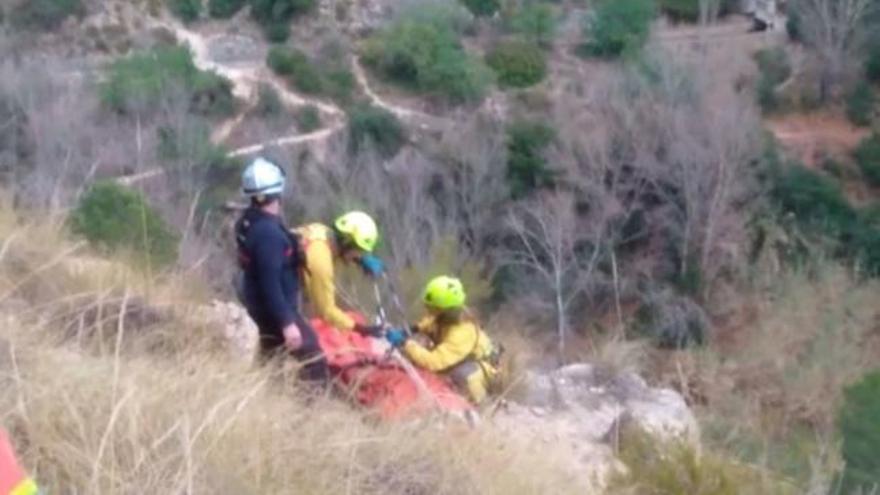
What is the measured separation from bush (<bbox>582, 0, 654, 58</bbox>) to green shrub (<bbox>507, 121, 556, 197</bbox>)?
4.73 metres

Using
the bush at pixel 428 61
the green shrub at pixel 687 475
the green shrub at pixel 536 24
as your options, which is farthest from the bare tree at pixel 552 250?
the green shrub at pixel 687 475

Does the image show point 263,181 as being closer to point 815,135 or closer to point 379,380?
point 379,380

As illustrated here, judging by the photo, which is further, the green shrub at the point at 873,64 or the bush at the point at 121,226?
the green shrub at the point at 873,64

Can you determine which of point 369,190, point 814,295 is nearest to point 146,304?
point 814,295

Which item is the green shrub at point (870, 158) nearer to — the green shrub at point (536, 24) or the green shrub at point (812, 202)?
the green shrub at point (812, 202)

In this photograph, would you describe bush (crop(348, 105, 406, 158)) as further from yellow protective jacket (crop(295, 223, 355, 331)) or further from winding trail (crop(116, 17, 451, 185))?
yellow protective jacket (crop(295, 223, 355, 331))

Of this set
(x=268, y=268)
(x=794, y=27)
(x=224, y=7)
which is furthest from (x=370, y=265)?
(x=224, y=7)

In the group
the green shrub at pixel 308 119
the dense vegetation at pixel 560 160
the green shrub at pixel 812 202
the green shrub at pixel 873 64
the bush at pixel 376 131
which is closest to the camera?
the dense vegetation at pixel 560 160

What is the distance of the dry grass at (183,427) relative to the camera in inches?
167

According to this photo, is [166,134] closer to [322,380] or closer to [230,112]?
[230,112]

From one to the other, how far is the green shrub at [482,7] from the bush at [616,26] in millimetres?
1582

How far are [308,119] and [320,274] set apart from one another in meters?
21.3

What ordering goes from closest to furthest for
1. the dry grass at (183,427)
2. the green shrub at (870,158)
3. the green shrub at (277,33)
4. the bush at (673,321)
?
the dry grass at (183,427), the bush at (673,321), the green shrub at (870,158), the green shrub at (277,33)

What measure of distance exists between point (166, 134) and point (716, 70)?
7.74 meters
